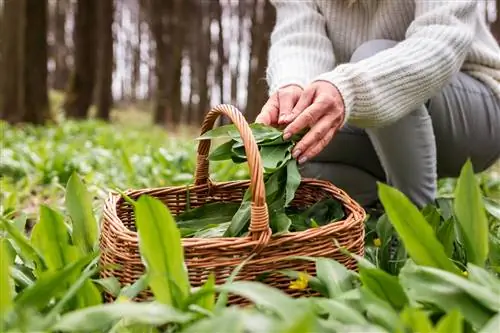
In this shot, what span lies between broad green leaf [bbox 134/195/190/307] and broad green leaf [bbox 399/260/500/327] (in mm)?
344

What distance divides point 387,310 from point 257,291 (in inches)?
7.7

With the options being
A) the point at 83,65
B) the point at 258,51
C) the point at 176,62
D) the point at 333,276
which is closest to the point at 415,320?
the point at 333,276

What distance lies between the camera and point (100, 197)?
2.58m

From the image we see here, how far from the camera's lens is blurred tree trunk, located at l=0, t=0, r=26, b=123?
6.77 m

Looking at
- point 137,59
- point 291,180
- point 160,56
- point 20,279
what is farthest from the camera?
point 137,59

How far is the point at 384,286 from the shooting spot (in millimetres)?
1069

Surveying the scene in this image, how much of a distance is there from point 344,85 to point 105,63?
9.85m

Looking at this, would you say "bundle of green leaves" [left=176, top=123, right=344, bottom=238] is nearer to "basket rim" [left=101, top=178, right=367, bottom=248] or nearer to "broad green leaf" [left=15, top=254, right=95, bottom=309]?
"basket rim" [left=101, top=178, right=367, bottom=248]

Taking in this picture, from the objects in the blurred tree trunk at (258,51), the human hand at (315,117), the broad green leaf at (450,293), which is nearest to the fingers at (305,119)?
the human hand at (315,117)

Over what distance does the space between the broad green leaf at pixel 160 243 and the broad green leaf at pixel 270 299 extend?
0.14 meters

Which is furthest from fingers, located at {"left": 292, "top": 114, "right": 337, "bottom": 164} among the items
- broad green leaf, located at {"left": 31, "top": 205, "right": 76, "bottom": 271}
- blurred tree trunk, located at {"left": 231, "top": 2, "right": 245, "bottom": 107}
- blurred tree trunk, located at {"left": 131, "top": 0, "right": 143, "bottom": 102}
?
blurred tree trunk, located at {"left": 131, "top": 0, "right": 143, "bottom": 102}

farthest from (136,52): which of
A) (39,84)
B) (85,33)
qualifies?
(39,84)

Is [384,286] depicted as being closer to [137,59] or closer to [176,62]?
[176,62]

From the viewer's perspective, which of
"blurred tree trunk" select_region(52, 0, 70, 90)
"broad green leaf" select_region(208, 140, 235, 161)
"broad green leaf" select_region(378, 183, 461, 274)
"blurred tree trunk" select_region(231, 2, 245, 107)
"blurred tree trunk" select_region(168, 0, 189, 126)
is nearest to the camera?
"broad green leaf" select_region(378, 183, 461, 274)
